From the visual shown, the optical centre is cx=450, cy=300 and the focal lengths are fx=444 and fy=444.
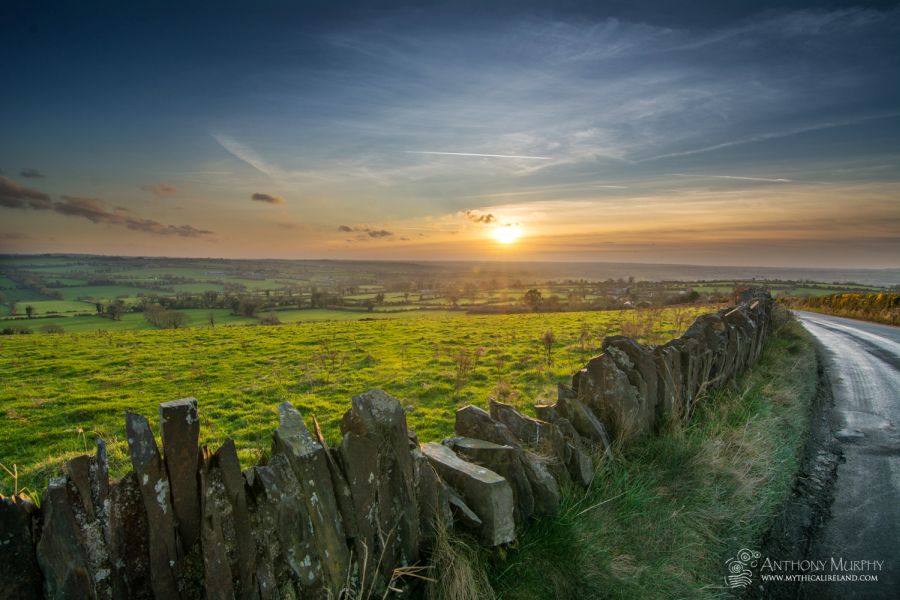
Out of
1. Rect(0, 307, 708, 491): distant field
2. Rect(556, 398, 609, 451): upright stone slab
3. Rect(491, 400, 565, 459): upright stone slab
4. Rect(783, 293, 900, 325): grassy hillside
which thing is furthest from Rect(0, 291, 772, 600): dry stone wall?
Rect(783, 293, 900, 325): grassy hillside

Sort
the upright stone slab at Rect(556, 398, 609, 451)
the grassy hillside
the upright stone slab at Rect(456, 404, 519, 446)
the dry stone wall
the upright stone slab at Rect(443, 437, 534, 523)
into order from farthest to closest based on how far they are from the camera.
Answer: the grassy hillside < the upright stone slab at Rect(556, 398, 609, 451) < the upright stone slab at Rect(456, 404, 519, 446) < the upright stone slab at Rect(443, 437, 534, 523) < the dry stone wall

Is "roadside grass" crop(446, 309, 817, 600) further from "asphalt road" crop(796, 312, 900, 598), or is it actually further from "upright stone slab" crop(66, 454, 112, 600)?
"upright stone slab" crop(66, 454, 112, 600)

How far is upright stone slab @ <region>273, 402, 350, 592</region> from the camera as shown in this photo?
267 centimetres

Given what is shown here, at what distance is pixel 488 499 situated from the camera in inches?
131

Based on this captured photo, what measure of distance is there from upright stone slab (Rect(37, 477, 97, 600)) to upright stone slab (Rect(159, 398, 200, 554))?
0.42 meters

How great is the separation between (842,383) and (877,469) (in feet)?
16.9

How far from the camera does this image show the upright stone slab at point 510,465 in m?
3.67

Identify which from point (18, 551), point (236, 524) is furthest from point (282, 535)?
point (18, 551)

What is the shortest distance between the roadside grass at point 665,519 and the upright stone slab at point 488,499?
160 millimetres

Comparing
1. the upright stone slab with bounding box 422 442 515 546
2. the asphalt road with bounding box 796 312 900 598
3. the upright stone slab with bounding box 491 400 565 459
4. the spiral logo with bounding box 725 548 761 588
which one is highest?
the upright stone slab with bounding box 491 400 565 459

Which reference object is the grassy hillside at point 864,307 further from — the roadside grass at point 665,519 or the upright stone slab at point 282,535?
the upright stone slab at point 282,535

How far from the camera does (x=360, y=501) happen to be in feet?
9.49

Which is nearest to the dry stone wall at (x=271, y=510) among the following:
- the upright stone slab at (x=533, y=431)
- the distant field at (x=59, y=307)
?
the upright stone slab at (x=533, y=431)

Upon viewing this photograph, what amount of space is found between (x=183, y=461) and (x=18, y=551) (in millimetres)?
763
